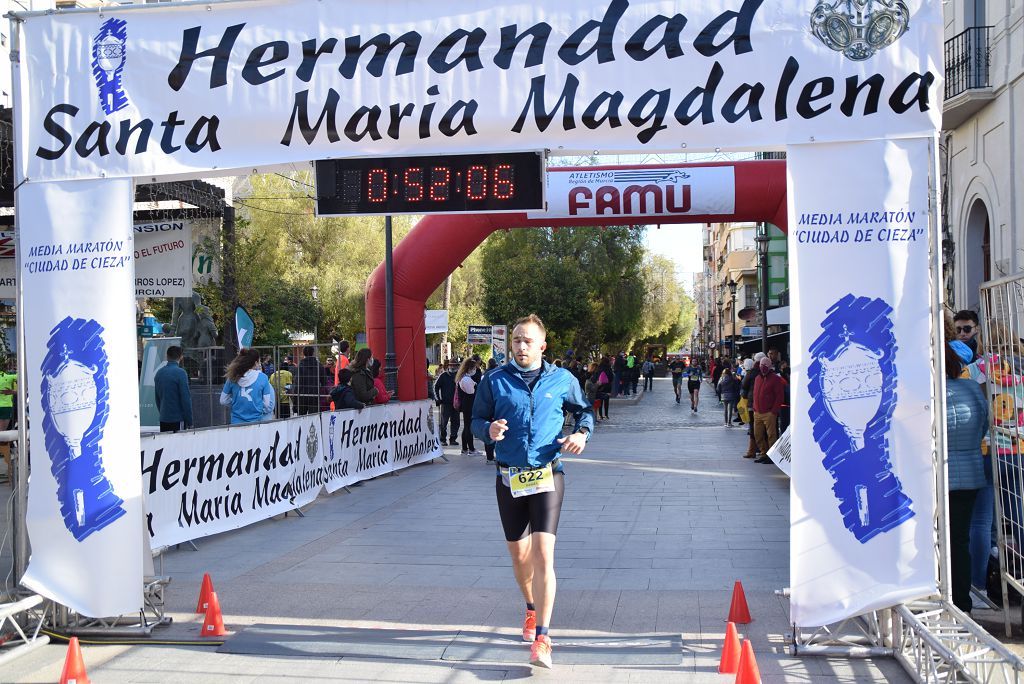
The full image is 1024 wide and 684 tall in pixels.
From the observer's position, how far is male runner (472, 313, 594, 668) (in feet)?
18.4

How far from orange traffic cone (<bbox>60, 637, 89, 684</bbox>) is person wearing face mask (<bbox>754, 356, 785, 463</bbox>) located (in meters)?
12.2

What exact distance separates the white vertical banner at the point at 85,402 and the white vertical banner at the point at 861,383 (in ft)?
13.0

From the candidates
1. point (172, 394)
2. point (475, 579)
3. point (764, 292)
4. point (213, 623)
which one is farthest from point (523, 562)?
point (764, 292)

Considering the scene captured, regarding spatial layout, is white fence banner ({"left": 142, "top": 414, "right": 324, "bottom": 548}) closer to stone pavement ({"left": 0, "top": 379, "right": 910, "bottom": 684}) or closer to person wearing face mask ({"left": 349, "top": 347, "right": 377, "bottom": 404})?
stone pavement ({"left": 0, "top": 379, "right": 910, "bottom": 684})

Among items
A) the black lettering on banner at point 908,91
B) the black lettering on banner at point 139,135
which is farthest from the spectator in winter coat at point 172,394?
the black lettering on banner at point 908,91

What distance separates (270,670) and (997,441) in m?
4.44

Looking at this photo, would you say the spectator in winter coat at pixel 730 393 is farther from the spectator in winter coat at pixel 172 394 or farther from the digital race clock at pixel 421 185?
the digital race clock at pixel 421 185

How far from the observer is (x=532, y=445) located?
5648 mm

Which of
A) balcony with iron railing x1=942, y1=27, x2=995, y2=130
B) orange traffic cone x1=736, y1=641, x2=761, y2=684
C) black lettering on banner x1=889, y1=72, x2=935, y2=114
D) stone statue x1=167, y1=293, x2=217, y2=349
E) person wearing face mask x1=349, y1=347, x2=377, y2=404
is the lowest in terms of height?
orange traffic cone x1=736, y1=641, x2=761, y2=684

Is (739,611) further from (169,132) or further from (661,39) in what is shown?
(169,132)

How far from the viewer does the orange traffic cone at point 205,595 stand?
21.3ft

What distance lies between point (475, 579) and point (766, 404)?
369 inches

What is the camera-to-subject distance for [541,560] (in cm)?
559

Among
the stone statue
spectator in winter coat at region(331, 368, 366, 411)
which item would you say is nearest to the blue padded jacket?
spectator in winter coat at region(331, 368, 366, 411)
